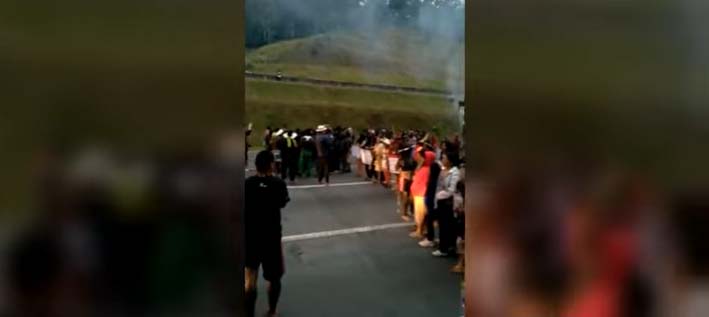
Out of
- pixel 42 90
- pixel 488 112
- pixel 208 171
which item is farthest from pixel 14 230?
pixel 488 112

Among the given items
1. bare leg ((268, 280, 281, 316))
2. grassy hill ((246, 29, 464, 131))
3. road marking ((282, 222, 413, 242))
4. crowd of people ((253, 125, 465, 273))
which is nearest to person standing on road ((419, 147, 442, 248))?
crowd of people ((253, 125, 465, 273))

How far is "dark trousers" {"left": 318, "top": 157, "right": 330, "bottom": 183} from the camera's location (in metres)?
2.22

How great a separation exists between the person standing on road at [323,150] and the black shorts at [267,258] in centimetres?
38

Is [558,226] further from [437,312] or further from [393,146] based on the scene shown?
[393,146]

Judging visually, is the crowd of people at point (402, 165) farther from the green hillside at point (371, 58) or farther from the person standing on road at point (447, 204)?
the green hillside at point (371, 58)

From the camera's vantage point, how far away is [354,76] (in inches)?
66.6

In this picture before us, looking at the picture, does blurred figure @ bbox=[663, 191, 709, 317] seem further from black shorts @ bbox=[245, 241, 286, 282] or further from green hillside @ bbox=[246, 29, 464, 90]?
black shorts @ bbox=[245, 241, 286, 282]

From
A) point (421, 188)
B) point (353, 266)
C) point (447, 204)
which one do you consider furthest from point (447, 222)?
point (353, 266)

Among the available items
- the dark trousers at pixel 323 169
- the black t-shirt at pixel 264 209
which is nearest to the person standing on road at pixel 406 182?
the dark trousers at pixel 323 169

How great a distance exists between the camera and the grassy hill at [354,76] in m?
1.48

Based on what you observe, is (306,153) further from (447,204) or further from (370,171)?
(447,204)

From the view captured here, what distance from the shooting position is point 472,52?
157 centimetres

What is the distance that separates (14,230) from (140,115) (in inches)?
13.7

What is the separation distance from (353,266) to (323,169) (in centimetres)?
57
